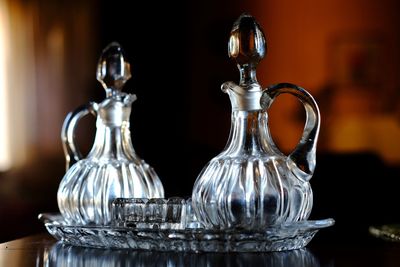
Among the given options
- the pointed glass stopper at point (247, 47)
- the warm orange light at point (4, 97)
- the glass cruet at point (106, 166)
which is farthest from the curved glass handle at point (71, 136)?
the warm orange light at point (4, 97)

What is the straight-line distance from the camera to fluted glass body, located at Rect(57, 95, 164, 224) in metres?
0.90

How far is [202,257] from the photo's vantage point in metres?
0.73

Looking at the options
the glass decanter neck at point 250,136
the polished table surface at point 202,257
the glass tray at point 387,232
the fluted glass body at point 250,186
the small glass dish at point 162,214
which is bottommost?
the glass tray at point 387,232

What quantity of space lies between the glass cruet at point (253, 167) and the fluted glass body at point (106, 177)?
14 cm

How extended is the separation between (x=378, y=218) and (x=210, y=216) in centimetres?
202

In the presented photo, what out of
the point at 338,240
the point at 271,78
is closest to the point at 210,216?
the point at 338,240

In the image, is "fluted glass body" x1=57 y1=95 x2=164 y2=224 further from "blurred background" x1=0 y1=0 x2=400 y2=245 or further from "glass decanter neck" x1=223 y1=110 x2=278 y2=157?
"blurred background" x1=0 y1=0 x2=400 y2=245

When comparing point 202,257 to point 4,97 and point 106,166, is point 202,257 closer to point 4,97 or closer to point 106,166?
point 106,166

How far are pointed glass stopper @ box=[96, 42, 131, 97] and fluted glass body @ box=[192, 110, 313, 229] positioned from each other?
0.68 feet

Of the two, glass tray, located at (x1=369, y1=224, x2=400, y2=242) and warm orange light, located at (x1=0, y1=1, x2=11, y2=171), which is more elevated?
warm orange light, located at (x1=0, y1=1, x2=11, y2=171)

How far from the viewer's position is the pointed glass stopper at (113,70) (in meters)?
0.98

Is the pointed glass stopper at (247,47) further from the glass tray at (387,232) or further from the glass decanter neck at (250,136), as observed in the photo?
the glass tray at (387,232)

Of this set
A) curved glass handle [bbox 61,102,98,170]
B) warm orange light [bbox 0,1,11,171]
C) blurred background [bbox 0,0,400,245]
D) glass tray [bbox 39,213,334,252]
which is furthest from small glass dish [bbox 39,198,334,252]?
warm orange light [bbox 0,1,11,171]

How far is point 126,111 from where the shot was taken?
0.96 meters
